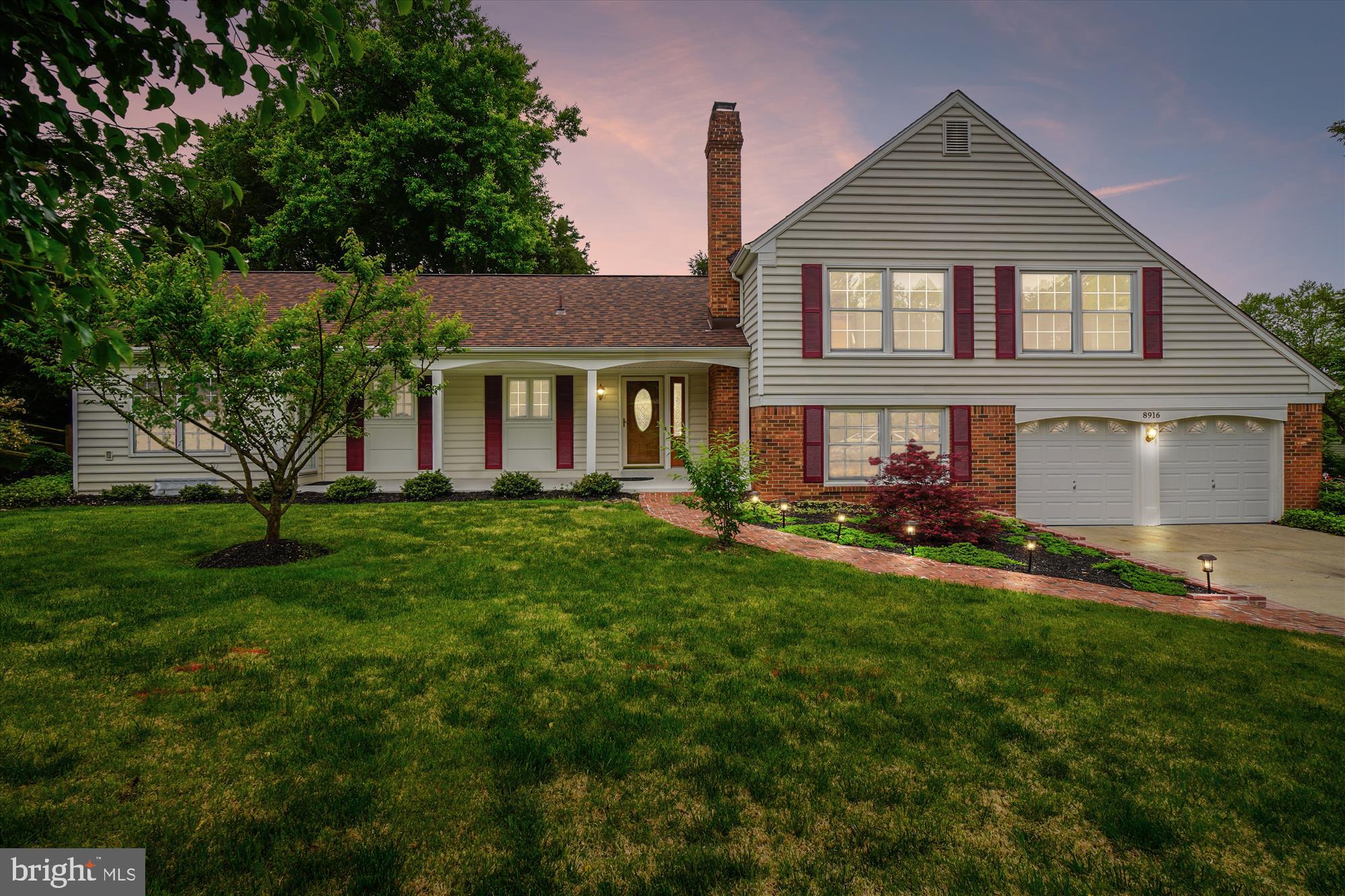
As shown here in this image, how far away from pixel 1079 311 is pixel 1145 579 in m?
7.20

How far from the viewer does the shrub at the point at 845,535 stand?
8.19m

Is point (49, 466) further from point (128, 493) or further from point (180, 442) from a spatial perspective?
point (128, 493)

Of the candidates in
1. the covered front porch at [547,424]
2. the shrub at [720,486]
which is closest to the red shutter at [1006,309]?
the covered front porch at [547,424]

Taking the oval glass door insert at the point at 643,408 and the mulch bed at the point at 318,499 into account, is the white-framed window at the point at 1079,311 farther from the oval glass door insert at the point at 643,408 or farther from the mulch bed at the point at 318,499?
the mulch bed at the point at 318,499

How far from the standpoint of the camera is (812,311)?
1134 centimetres

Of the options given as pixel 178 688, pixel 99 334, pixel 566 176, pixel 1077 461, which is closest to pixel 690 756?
pixel 99 334

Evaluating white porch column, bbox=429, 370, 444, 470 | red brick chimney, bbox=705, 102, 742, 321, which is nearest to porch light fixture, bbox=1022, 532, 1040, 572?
red brick chimney, bbox=705, 102, 742, 321

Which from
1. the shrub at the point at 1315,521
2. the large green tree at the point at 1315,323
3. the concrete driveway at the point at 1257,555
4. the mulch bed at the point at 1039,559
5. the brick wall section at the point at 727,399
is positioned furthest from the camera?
the large green tree at the point at 1315,323

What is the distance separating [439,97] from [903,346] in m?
19.2

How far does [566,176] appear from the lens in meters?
25.6

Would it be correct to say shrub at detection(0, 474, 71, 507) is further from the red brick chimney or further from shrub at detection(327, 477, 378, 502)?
the red brick chimney

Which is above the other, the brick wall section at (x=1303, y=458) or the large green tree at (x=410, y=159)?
the large green tree at (x=410, y=159)

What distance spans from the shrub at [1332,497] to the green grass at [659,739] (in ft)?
32.2

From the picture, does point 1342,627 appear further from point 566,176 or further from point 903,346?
point 566,176
